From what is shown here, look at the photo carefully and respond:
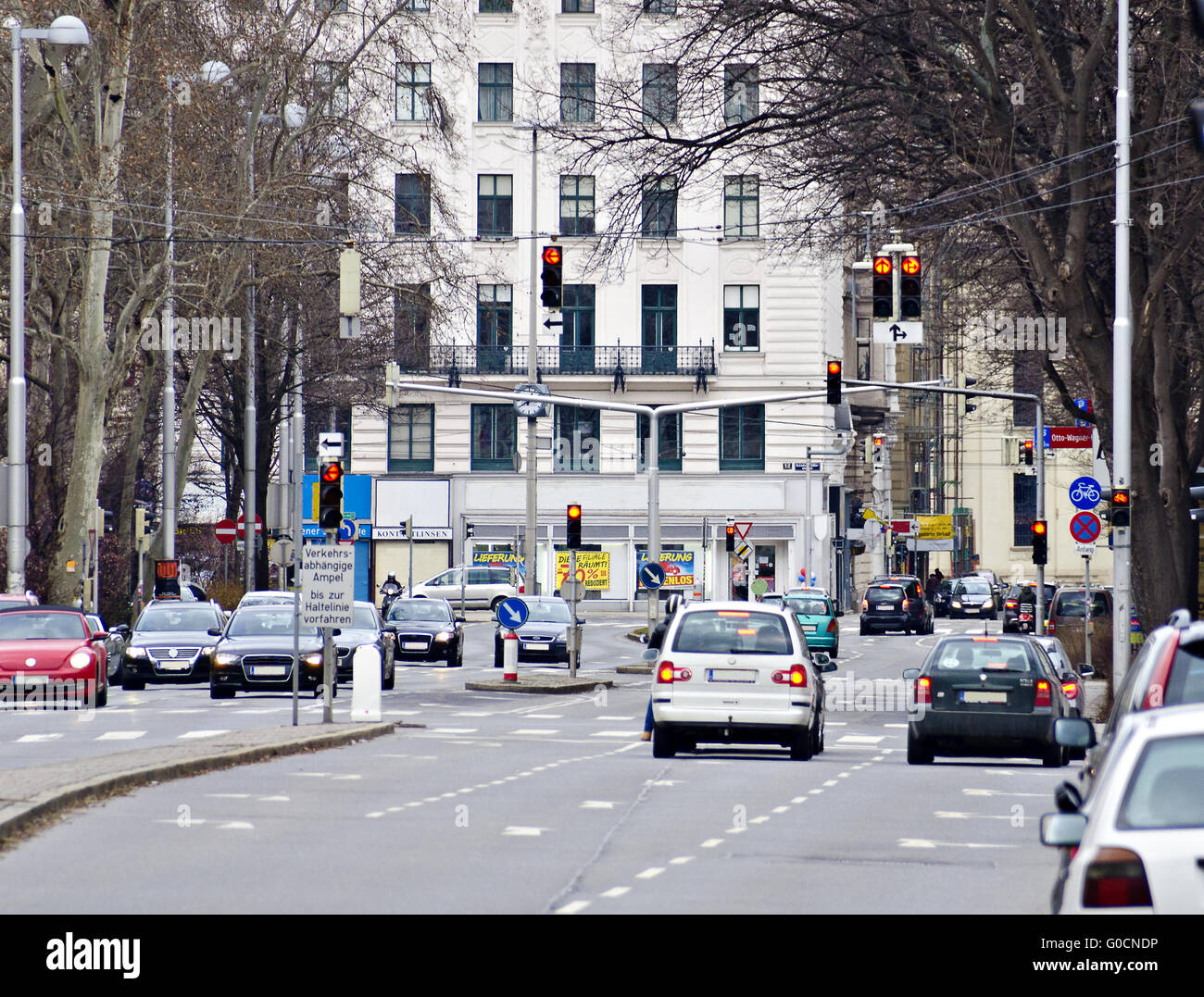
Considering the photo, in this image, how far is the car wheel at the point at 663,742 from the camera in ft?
75.5

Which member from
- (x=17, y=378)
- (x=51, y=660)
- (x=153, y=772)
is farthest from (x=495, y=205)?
(x=153, y=772)

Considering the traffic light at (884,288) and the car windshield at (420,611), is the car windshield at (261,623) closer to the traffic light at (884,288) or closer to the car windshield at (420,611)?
the traffic light at (884,288)

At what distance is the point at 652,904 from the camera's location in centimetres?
1113

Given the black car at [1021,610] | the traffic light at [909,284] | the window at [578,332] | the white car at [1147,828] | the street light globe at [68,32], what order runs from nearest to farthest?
the white car at [1147,828]
the traffic light at [909,284]
the street light globe at [68,32]
the black car at [1021,610]
the window at [578,332]

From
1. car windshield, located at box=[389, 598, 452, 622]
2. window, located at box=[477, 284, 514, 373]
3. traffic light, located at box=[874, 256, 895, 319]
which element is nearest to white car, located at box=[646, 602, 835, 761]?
traffic light, located at box=[874, 256, 895, 319]

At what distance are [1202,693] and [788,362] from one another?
2558 inches

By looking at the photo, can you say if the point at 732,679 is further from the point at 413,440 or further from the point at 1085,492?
the point at 413,440

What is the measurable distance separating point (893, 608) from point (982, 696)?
43398mm

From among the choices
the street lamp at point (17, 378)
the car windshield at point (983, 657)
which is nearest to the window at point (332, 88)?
the street lamp at point (17, 378)

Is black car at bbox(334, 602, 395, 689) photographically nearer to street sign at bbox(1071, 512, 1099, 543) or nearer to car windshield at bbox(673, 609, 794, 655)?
street sign at bbox(1071, 512, 1099, 543)

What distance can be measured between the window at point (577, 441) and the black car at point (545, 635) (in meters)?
27.2

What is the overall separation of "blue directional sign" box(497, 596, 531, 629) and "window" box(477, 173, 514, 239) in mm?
38384

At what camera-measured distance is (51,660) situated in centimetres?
3095

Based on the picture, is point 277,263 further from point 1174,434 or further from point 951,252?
point 1174,434
